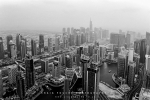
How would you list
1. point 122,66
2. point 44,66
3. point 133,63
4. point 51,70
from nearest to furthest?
point 133,63, point 122,66, point 51,70, point 44,66

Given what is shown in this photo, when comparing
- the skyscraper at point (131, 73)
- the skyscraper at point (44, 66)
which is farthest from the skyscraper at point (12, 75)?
the skyscraper at point (131, 73)

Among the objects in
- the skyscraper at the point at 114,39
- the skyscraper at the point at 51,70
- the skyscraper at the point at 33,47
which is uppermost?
the skyscraper at the point at 114,39

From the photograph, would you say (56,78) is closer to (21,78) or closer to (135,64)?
(21,78)

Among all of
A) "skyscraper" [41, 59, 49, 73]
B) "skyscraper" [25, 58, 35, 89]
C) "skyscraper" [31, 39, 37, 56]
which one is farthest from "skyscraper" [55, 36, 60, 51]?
"skyscraper" [25, 58, 35, 89]

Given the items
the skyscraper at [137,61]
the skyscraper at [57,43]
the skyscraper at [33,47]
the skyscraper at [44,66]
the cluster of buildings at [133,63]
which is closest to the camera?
the cluster of buildings at [133,63]

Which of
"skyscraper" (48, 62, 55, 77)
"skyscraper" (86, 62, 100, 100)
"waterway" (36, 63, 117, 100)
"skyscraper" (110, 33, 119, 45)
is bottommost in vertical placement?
"waterway" (36, 63, 117, 100)

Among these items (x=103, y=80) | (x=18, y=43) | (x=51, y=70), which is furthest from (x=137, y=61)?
(x=18, y=43)

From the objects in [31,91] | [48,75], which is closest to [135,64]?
[48,75]

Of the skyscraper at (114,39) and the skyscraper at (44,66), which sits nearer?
the skyscraper at (44,66)

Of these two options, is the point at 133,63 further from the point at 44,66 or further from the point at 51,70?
the point at 44,66

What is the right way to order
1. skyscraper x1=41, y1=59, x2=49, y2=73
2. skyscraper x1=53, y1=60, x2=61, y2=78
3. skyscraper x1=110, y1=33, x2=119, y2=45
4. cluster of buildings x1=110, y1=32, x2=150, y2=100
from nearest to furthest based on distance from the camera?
cluster of buildings x1=110, y1=32, x2=150, y2=100, skyscraper x1=53, y1=60, x2=61, y2=78, skyscraper x1=41, y1=59, x2=49, y2=73, skyscraper x1=110, y1=33, x2=119, y2=45

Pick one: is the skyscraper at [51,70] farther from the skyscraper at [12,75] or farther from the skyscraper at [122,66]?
the skyscraper at [122,66]

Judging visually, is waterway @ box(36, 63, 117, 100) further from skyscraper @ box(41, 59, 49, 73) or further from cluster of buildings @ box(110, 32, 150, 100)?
skyscraper @ box(41, 59, 49, 73)
